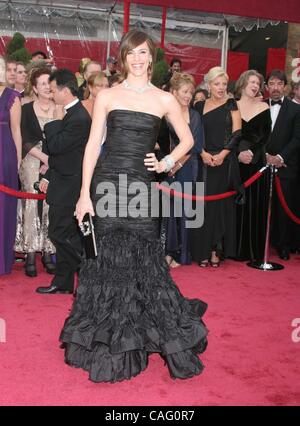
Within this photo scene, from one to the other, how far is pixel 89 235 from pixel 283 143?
3.67m

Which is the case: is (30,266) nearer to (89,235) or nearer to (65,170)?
(65,170)

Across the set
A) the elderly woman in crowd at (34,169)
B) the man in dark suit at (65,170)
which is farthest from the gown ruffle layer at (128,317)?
the elderly woman in crowd at (34,169)

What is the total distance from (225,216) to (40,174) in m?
1.97

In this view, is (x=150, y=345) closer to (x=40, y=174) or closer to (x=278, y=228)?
(x=40, y=174)

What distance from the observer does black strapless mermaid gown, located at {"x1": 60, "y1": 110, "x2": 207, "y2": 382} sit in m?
3.01

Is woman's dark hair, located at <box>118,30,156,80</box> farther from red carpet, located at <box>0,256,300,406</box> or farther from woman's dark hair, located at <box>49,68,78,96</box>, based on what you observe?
red carpet, located at <box>0,256,300,406</box>

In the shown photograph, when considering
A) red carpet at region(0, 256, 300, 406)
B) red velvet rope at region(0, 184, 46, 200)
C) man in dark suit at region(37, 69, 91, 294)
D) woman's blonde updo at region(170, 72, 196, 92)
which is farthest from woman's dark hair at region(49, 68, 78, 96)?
red carpet at region(0, 256, 300, 406)

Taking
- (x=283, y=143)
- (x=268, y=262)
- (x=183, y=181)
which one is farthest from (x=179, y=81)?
(x=268, y=262)

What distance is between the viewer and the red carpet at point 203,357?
288 cm

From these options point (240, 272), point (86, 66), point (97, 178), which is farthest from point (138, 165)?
point (86, 66)

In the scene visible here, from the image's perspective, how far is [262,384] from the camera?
3.06m

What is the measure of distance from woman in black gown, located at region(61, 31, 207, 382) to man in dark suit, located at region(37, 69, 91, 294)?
43.0 inches

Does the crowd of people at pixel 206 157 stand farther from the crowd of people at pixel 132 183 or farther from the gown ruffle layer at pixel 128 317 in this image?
the gown ruffle layer at pixel 128 317

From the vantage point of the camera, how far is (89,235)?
9.94 ft
